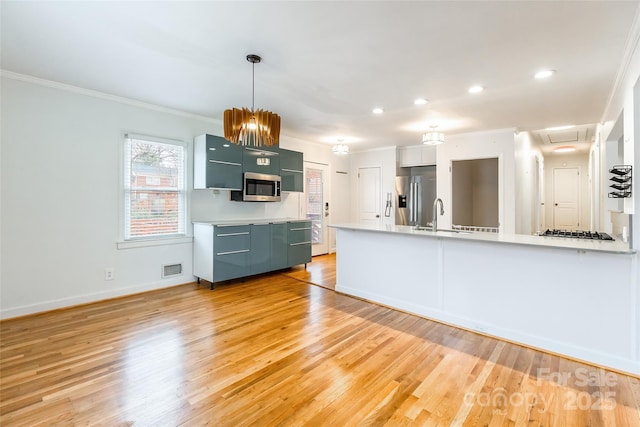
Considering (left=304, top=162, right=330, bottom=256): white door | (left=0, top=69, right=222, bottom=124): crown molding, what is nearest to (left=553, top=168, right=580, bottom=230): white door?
(left=304, top=162, right=330, bottom=256): white door

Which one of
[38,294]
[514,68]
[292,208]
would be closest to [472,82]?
[514,68]

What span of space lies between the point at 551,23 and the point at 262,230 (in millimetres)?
4016

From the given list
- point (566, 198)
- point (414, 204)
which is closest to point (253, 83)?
point (414, 204)

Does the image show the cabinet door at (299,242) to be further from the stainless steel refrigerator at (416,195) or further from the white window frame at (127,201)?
Answer: the stainless steel refrigerator at (416,195)

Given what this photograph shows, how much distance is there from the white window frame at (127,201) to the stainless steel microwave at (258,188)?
0.79 m

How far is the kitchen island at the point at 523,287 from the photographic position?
7.33 ft

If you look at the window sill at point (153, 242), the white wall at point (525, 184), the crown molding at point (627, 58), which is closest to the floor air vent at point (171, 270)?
the window sill at point (153, 242)

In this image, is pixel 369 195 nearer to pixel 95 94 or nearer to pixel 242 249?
pixel 242 249

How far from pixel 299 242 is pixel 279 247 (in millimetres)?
470

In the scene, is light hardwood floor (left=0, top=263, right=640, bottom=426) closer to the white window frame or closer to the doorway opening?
the white window frame

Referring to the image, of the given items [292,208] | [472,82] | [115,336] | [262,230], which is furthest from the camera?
[292,208]

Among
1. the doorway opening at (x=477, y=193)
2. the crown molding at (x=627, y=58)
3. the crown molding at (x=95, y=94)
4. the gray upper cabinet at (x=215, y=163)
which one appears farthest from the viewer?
the doorway opening at (x=477, y=193)

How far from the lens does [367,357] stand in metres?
2.38

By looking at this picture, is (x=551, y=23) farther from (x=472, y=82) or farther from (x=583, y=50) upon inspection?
(x=472, y=82)
